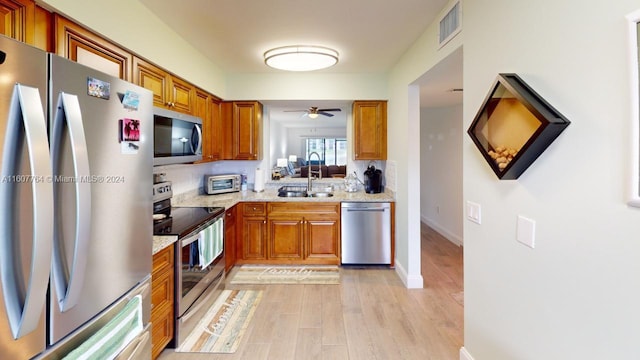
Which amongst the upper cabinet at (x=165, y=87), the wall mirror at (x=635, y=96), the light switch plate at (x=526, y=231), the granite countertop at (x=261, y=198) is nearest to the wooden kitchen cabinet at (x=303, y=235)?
the granite countertop at (x=261, y=198)

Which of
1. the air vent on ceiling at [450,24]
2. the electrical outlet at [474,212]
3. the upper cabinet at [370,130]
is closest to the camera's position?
the electrical outlet at [474,212]

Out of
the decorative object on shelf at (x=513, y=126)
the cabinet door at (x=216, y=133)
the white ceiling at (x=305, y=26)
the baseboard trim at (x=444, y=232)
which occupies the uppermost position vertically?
the white ceiling at (x=305, y=26)

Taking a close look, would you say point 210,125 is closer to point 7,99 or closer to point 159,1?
point 159,1

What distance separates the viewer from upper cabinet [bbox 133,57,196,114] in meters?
2.37

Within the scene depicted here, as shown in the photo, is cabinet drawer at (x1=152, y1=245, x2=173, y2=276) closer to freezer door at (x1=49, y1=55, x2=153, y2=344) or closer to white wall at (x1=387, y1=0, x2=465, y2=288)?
freezer door at (x1=49, y1=55, x2=153, y2=344)

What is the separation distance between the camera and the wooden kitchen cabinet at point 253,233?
393cm

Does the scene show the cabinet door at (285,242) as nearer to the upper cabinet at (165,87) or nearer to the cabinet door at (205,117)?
the cabinet door at (205,117)

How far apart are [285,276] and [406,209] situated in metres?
1.58

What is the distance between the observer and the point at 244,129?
423cm

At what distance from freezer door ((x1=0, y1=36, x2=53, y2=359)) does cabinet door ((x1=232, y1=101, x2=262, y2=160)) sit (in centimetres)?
321

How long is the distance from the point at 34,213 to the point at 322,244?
3.22 m

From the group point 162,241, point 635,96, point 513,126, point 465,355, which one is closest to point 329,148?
point 162,241

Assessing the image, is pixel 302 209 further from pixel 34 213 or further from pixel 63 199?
pixel 34 213

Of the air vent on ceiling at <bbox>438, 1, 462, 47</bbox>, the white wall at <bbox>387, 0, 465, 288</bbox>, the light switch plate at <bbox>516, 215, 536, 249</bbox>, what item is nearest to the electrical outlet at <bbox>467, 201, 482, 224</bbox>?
the light switch plate at <bbox>516, 215, 536, 249</bbox>
